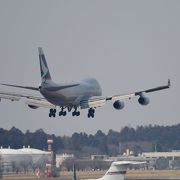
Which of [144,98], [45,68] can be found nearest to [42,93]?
[45,68]

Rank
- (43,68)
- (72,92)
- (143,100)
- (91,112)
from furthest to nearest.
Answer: (72,92), (91,112), (143,100), (43,68)

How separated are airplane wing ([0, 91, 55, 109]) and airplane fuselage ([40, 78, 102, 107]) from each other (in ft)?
10.1

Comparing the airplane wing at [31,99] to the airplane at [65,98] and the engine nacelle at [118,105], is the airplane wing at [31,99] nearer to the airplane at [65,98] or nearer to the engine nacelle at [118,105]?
the airplane at [65,98]

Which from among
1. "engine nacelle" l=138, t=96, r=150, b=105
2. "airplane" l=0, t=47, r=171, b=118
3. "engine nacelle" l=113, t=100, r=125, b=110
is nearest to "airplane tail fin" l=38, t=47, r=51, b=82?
"airplane" l=0, t=47, r=171, b=118

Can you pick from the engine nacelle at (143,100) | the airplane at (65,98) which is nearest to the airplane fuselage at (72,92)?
the airplane at (65,98)

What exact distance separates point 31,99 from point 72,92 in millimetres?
7045

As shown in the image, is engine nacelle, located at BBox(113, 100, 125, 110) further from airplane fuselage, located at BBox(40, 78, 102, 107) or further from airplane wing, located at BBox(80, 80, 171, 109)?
airplane fuselage, located at BBox(40, 78, 102, 107)

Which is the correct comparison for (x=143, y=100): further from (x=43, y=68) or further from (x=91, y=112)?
(x=43, y=68)

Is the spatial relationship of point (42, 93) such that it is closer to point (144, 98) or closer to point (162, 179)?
point (144, 98)

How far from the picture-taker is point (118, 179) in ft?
452

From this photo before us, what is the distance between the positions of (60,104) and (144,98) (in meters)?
14.0

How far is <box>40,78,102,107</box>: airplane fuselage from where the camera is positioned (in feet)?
530

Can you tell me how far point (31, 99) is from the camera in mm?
Result: 169125

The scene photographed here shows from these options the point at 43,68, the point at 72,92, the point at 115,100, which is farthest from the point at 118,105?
the point at 43,68
